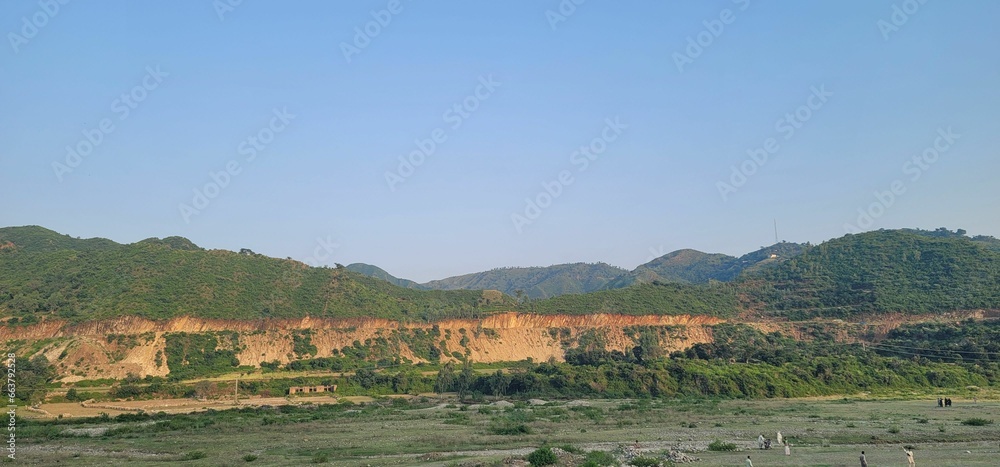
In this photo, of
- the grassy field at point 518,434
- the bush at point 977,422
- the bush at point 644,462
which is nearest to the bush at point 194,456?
the grassy field at point 518,434

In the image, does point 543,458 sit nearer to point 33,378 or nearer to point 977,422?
point 977,422

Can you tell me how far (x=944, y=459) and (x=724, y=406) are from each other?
28693mm

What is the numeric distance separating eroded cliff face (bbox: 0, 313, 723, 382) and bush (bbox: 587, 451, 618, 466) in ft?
211

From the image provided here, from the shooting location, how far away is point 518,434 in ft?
128

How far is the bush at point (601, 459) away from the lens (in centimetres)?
2531

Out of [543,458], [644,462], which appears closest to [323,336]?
[543,458]

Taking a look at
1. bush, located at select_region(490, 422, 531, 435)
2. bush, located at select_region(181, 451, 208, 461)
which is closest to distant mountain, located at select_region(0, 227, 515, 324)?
bush, located at select_region(181, 451, 208, 461)

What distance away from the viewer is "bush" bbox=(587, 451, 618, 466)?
25.3 metres

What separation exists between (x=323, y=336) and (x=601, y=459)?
76109mm

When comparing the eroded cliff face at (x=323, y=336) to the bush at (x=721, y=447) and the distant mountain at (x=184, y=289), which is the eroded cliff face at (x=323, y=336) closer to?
the distant mountain at (x=184, y=289)

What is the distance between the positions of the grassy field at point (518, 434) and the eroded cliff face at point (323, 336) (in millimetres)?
27632

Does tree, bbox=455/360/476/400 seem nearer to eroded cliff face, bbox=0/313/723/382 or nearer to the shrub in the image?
eroded cliff face, bbox=0/313/723/382

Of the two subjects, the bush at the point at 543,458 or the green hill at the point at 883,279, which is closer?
the bush at the point at 543,458

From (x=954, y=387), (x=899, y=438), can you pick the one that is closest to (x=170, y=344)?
(x=899, y=438)
